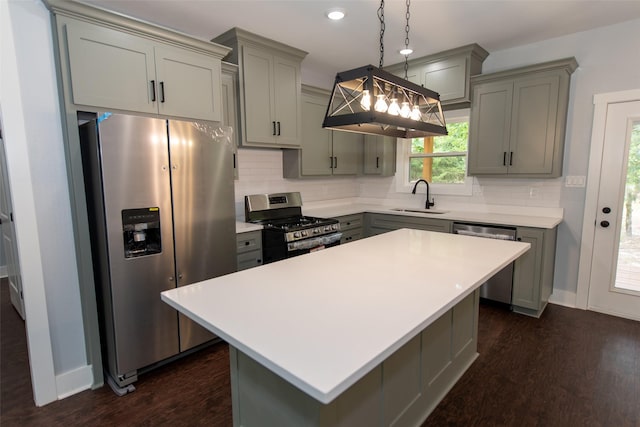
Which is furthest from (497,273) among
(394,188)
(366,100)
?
(366,100)

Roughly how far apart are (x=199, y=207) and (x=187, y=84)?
3.15 feet

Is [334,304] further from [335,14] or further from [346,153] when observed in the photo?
[346,153]

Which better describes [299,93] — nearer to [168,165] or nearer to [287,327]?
[168,165]

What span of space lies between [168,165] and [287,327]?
64.1 inches

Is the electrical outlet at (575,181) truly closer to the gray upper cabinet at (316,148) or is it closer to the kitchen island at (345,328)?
the kitchen island at (345,328)

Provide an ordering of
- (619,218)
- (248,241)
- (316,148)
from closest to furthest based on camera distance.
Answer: (248,241), (619,218), (316,148)

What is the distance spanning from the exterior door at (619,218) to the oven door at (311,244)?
99.9 inches

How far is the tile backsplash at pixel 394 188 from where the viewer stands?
349 cm

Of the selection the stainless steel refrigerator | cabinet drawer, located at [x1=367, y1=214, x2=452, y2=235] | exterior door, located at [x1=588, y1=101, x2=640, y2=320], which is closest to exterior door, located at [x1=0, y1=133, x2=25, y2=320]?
the stainless steel refrigerator

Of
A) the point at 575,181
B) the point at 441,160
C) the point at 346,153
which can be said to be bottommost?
the point at 575,181

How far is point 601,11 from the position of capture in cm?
276

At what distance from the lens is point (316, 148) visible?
403 cm

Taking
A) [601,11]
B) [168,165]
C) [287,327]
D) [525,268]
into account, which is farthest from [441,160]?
[287,327]

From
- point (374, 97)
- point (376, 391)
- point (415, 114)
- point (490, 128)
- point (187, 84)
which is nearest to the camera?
point (376, 391)
